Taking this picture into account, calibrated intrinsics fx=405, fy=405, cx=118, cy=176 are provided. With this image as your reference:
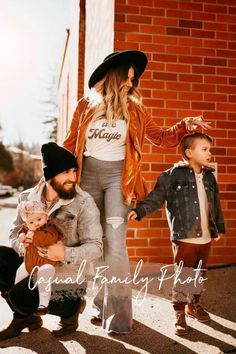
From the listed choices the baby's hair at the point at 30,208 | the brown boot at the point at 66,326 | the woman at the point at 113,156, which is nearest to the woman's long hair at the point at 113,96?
the woman at the point at 113,156

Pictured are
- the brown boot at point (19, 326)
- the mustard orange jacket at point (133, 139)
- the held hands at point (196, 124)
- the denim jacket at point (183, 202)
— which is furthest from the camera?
the held hands at point (196, 124)

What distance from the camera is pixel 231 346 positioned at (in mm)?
2605

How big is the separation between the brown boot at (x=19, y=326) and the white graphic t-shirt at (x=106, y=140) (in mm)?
1236

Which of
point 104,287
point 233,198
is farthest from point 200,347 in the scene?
point 233,198

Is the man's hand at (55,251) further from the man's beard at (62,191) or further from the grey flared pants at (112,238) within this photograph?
the grey flared pants at (112,238)

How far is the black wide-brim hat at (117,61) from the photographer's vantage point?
119 inches

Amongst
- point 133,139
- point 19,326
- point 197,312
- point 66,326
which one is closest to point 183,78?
point 133,139

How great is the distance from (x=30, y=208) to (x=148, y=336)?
1.19m

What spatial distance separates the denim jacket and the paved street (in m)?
0.62

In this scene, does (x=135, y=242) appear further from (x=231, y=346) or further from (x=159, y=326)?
(x=231, y=346)

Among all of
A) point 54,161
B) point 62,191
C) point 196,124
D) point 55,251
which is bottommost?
point 55,251

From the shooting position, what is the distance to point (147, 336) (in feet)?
9.09

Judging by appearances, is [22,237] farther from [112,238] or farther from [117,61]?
[117,61]

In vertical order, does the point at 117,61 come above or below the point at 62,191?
above
